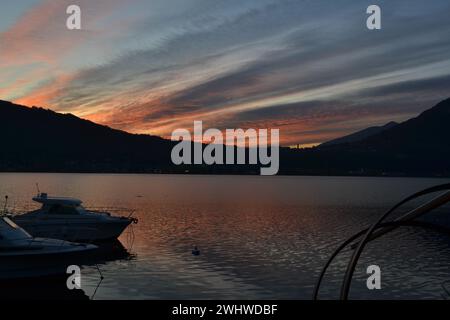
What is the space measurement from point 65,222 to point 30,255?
567 inches


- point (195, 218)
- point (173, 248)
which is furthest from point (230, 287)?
point (195, 218)

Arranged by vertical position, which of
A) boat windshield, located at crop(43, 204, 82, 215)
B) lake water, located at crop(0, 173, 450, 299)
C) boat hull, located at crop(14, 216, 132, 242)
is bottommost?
lake water, located at crop(0, 173, 450, 299)

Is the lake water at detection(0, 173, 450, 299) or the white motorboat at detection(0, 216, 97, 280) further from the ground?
the white motorboat at detection(0, 216, 97, 280)

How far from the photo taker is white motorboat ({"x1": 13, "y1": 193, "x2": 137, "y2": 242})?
3853 centimetres

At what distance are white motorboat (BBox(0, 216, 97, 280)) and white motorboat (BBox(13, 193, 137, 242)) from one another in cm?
1269

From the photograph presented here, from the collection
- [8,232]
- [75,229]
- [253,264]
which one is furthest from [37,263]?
[253,264]

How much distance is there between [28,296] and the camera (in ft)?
82.7

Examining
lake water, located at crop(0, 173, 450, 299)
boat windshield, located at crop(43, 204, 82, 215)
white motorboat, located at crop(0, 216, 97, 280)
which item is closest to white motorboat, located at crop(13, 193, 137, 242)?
boat windshield, located at crop(43, 204, 82, 215)

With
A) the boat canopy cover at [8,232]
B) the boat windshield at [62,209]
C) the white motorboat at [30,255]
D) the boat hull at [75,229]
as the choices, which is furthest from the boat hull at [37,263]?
the boat windshield at [62,209]

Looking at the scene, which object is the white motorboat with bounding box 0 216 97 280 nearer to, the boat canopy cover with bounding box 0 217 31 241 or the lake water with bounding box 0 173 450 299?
the boat canopy cover with bounding box 0 217 31 241

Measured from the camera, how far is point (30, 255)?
25312mm

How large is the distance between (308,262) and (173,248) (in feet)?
40.0
